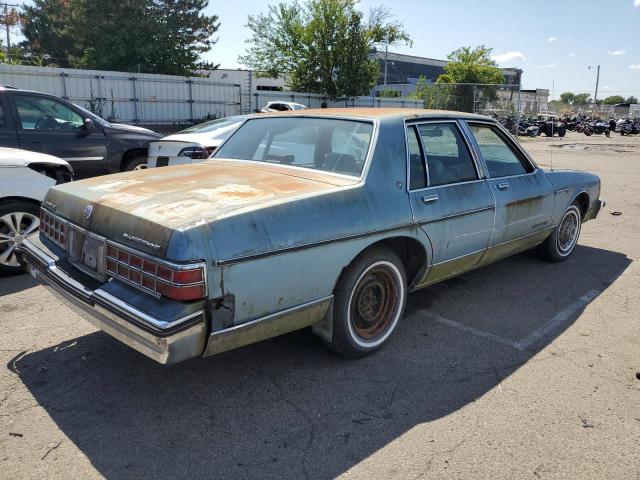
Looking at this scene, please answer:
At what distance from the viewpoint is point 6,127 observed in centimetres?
668

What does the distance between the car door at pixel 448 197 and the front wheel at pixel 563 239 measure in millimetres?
1726

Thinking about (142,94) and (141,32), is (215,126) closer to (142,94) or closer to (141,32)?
(142,94)

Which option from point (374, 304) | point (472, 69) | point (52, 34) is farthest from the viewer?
point (472, 69)

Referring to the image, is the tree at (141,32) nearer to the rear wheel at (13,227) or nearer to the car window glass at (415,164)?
the rear wheel at (13,227)

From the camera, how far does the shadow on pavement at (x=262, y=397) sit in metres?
2.54

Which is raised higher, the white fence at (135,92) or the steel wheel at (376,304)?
the white fence at (135,92)

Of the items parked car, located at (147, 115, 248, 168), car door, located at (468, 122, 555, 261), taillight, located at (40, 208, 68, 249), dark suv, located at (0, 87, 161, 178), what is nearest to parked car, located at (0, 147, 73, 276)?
taillight, located at (40, 208, 68, 249)

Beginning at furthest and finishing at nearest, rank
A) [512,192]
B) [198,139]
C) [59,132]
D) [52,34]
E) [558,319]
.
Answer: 1. [52,34]
2. [198,139]
3. [59,132]
4. [512,192]
5. [558,319]

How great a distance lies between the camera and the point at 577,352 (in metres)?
3.74

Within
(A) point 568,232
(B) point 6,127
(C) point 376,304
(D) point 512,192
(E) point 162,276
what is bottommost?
(C) point 376,304

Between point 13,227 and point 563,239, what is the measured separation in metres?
5.72

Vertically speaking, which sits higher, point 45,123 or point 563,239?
point 45,123

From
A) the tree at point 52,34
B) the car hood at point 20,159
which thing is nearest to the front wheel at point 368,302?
the car hood at point 20,159

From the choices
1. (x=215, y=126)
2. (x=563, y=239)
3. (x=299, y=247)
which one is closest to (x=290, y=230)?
(x=299, y=247)
